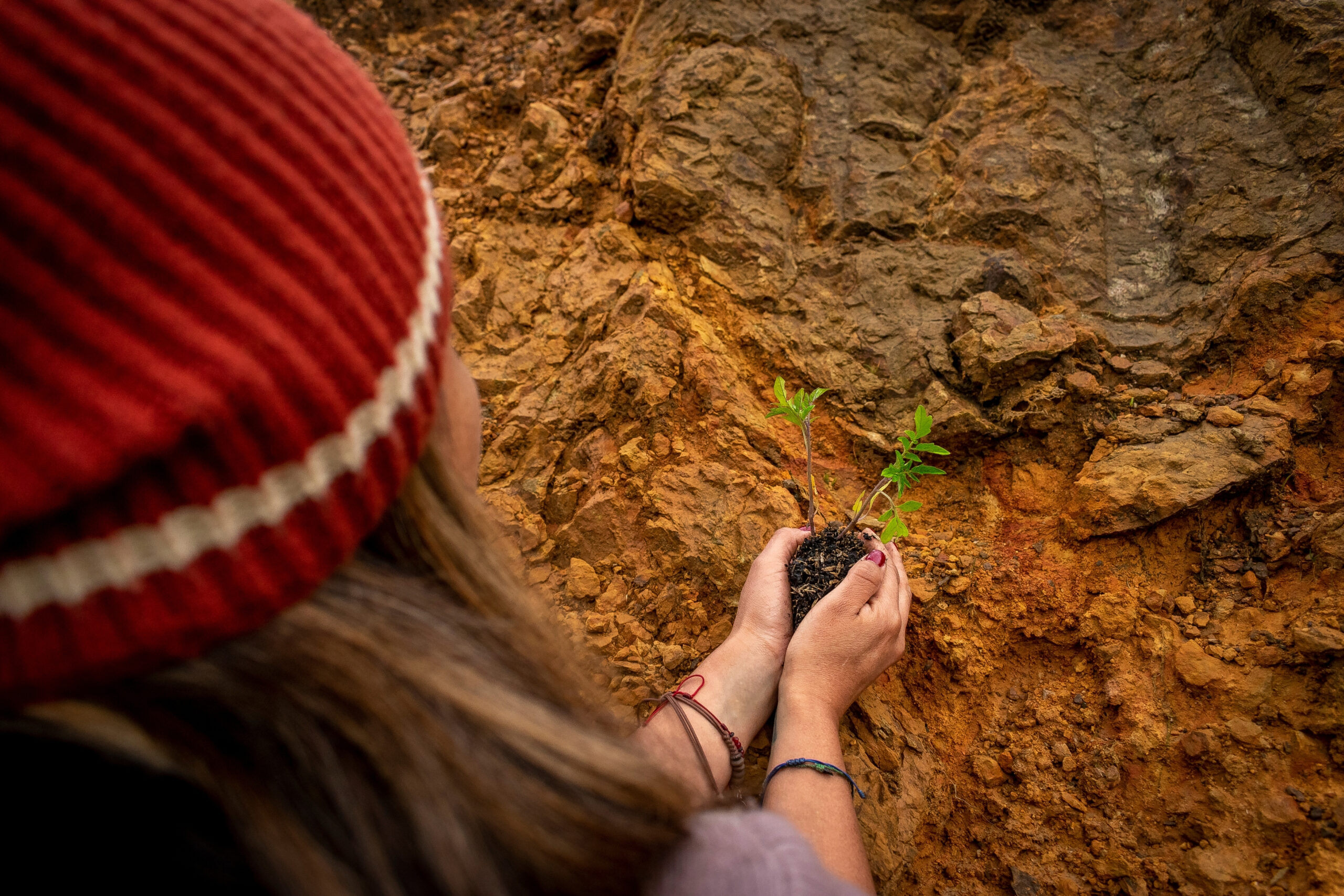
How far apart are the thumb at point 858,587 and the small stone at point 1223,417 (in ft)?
3.32

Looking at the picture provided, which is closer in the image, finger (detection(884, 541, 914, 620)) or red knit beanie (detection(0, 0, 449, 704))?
red knit beanie (detection(0, 0, 449, 704))

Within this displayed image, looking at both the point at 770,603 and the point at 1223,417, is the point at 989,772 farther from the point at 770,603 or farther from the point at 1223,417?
the point at 1223,417

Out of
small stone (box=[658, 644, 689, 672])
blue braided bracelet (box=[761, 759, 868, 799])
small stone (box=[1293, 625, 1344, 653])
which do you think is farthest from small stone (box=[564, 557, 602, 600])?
small stone (box=[1293, 625, 1344, 653])

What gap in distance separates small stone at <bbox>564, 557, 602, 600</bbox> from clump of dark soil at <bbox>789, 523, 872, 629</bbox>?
1.85 feet

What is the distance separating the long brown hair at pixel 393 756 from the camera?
68cm

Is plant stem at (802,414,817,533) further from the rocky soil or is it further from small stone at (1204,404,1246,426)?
small stone at (1204,404,1246,426)

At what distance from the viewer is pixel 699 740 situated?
5.19 feet

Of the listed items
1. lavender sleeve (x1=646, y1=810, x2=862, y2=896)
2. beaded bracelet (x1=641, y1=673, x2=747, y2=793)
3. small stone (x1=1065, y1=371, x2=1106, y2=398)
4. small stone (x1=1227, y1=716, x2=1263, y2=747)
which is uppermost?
small stone (x1=1065, y1=371, x2=1106, y2=398)

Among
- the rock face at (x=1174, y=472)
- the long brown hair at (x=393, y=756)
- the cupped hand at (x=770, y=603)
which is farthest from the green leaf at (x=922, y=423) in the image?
the long brown hair at (x=393, y=756)

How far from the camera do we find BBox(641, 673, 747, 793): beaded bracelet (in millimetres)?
1552

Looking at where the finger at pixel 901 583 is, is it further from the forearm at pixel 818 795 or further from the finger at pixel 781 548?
→ the forearm at pixel 818 795

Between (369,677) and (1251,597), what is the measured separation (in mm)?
1957

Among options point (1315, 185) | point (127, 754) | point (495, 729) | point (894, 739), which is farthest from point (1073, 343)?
point (127, 754)

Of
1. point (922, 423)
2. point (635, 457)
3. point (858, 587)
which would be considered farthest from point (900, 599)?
point (635, 457)
